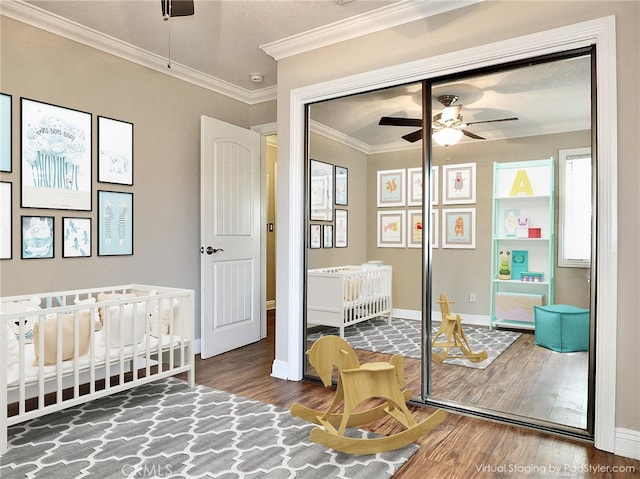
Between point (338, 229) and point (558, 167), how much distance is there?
1457 millimetres

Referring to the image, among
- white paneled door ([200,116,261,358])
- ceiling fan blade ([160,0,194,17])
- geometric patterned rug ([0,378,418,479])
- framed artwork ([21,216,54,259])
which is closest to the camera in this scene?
geometric patterned rug ([0,378,418,479])

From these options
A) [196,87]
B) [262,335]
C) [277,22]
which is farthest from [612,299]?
[196,87]

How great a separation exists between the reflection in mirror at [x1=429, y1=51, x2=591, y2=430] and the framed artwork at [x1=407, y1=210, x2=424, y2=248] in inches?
5.7

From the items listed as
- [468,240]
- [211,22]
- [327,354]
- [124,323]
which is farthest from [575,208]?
[124,323]

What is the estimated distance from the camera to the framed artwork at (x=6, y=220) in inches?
106

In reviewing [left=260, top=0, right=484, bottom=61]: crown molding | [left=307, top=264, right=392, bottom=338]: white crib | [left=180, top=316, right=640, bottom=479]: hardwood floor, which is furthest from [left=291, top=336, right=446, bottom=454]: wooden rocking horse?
[left=260, top=0, right=484, bottom=61]: crown molding

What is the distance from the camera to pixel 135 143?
3479 mm

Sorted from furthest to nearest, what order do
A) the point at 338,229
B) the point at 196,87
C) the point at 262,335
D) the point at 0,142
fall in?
the point at 262,335
the point at 196,87
the point at 338,229
the point at 0,142

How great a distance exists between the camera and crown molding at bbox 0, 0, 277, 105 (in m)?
2.77

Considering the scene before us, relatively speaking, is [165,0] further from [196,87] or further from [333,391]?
[333,391]

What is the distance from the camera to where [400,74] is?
9.09 ft

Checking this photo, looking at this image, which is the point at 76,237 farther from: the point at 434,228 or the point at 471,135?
the point at 471,135

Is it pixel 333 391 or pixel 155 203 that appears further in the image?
pixel 155 203

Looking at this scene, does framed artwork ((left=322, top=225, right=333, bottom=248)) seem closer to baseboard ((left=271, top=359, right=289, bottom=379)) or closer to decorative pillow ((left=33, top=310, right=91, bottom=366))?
baseboard ((left=271, top=359, right=289, bottom=379))
